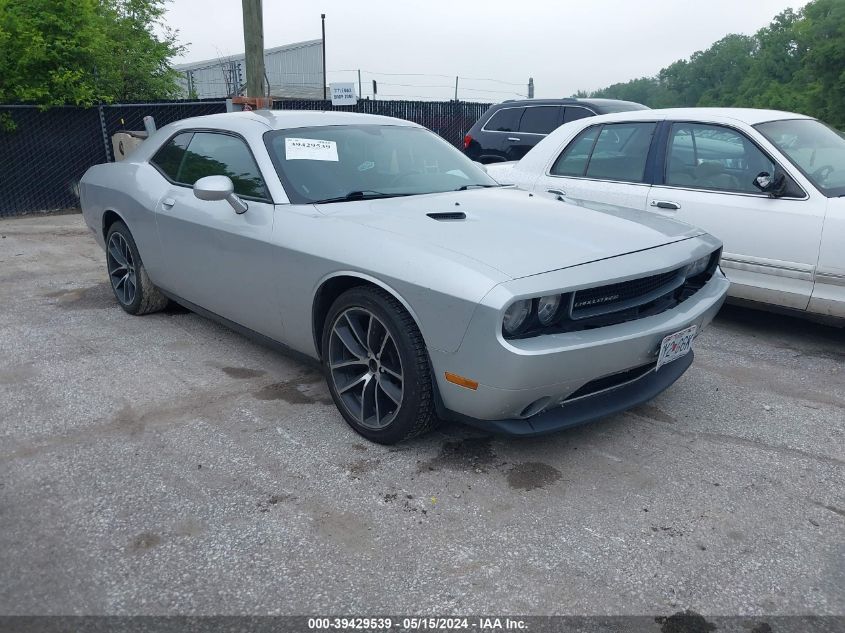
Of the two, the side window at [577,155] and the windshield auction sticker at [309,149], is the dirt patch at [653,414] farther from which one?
the side window at [577,155]

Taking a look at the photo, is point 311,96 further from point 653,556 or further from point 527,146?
point 653,556

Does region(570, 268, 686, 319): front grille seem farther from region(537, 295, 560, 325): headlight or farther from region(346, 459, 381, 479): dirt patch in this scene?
region(346, 459, 381, 479): dirt patch

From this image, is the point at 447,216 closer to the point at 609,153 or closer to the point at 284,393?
the point at 284,393

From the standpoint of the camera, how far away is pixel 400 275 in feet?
9.71

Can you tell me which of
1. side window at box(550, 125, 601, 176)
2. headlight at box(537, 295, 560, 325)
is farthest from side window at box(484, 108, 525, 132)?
headlight at box(537, 295, 560, 325)

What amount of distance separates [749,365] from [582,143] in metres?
2.35

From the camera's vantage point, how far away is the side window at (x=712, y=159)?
4.83m

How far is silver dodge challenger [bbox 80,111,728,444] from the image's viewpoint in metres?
2.79

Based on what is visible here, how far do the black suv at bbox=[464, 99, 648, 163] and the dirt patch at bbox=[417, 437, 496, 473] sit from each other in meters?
6.22

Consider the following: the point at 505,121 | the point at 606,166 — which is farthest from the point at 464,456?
the point at 505,121

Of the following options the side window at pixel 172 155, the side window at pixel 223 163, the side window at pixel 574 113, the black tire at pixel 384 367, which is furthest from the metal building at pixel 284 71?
the black tire at pixel 384 367

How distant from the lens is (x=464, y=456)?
3.21 m

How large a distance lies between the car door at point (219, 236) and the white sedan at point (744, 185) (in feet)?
5.84

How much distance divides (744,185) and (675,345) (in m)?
2.21
